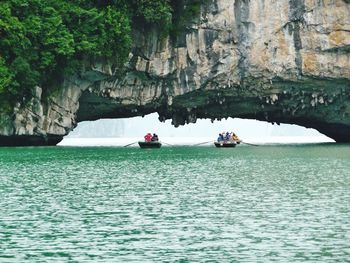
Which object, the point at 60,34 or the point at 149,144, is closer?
the point at 60,34

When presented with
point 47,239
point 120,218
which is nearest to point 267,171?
point 120,218

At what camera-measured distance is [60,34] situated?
175 ft

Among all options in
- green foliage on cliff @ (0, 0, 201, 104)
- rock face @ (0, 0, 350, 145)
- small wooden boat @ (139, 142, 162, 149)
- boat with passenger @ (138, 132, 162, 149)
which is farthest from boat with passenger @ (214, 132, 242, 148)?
green foliage on cliff @ (0, 0, 201, 104)

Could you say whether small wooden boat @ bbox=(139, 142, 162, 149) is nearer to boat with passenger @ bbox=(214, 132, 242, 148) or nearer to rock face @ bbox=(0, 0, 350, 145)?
boat with passenger @ bbox=(214, 132, 242, 148)

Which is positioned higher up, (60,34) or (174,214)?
(60,34)

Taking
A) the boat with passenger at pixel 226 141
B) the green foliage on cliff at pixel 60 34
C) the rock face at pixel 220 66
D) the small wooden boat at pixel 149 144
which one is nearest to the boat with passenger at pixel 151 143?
the small wooden boat at pixel 149 144

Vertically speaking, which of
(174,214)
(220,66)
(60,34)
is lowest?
(174,214)

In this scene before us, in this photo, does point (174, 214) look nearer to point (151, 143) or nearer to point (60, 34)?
point (60, 34)

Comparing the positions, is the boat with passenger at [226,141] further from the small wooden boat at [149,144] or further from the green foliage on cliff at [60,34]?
the green foliage on cliff at [60,34]

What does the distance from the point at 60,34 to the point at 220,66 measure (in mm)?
11236

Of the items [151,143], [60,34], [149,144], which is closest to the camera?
[60,34]

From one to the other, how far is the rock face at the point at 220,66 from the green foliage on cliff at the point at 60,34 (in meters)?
1.47

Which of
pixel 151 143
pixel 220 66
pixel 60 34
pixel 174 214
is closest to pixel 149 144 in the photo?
pixel 151 143

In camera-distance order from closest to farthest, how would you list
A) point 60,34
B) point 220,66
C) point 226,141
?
point 60,34, point 220,66, point 226,141
